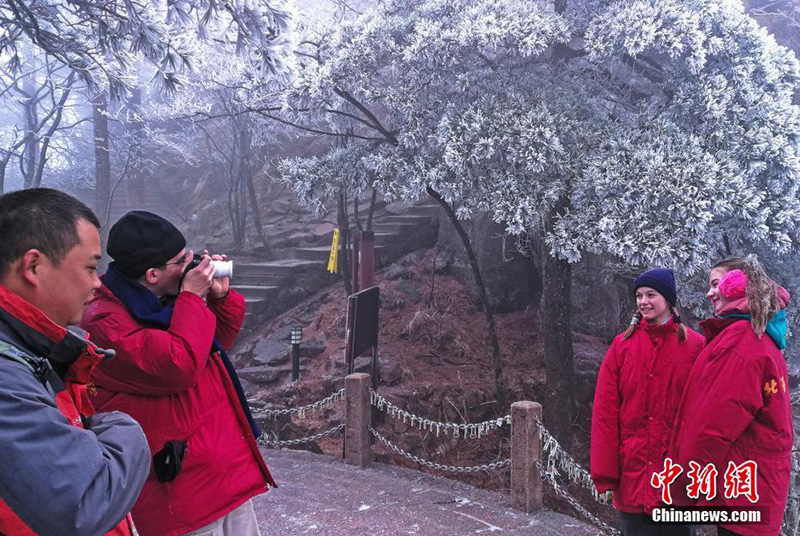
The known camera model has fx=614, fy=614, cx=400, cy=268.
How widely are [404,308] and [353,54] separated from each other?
226 inches

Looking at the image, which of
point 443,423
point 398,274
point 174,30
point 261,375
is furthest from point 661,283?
point 398,274

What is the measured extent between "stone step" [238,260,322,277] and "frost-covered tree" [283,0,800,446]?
241 inches

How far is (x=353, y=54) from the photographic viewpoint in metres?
7.95

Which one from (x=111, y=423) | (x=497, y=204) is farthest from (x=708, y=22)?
(x=111, y=423)

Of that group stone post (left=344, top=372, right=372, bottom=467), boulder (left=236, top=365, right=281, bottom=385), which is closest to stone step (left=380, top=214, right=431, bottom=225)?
boulder (left=236, top=365, right=281, bottom=385)

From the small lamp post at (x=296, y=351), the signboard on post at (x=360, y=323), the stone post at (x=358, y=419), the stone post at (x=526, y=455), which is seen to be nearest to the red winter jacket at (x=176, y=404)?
the stone post at (x=526, y=455)

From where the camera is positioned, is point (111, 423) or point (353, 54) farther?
point (353, 54)

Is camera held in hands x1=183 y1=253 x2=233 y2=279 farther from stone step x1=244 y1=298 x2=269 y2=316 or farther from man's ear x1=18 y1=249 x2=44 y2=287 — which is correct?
stone step x1=244 y1=298 x2=269 y2=316

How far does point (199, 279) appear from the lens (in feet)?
7.43

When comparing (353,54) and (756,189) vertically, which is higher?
(353,54)

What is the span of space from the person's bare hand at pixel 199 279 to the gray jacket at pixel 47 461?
3.12 ft

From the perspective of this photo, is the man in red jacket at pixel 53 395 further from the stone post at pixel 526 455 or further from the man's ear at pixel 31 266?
the stone post at pixel 526 455

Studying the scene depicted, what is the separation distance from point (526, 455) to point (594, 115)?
4368 mm

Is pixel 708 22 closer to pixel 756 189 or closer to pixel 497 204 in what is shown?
pixel 756 189
